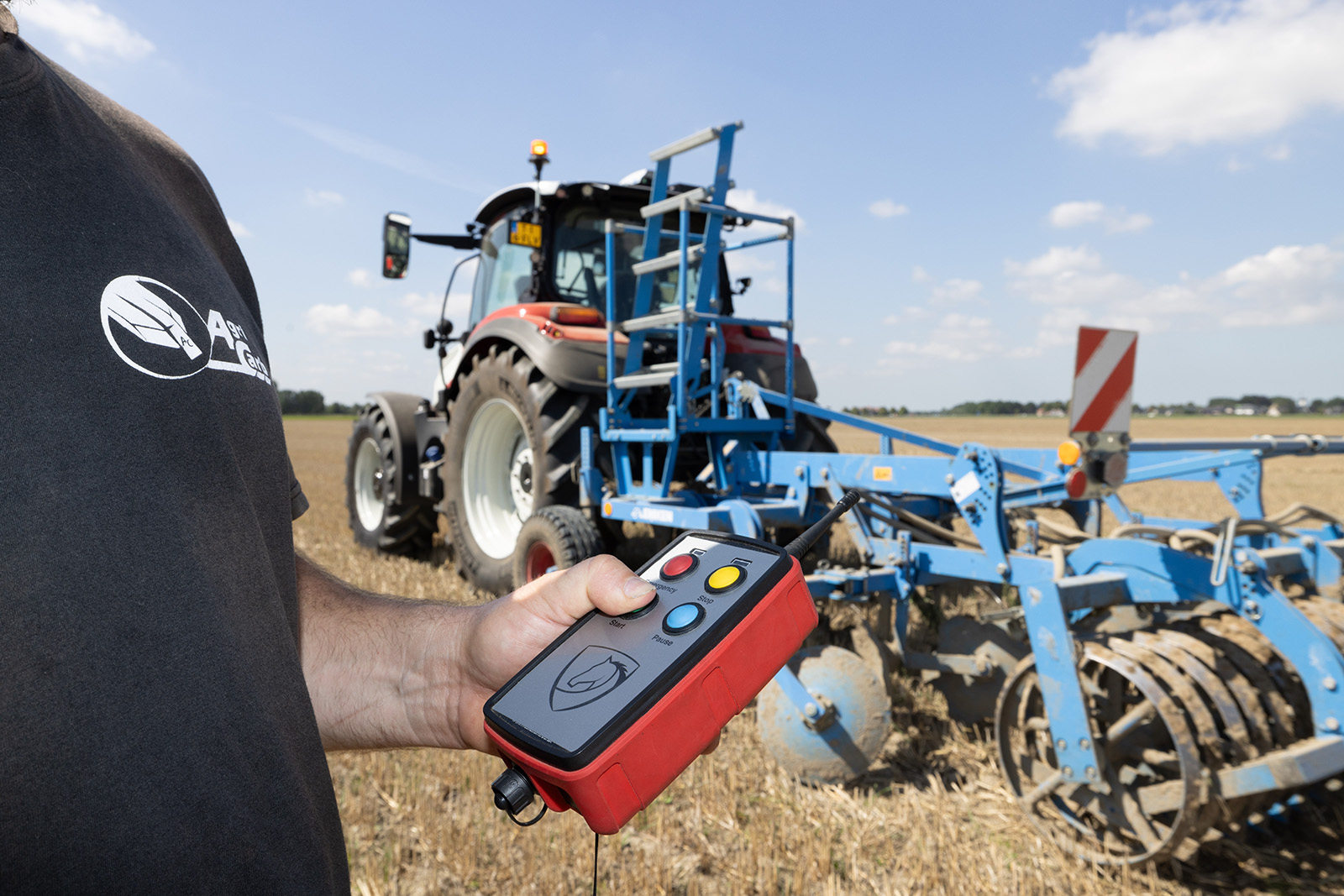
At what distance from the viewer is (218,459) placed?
717mm

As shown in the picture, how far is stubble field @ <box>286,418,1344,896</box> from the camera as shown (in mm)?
2309

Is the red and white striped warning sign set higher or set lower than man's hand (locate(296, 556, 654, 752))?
higher

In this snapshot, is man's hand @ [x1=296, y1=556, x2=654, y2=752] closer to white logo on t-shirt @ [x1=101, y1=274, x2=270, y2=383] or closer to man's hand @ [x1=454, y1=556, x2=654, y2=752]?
man's hand @ [x1=454, y1=556, x2=654, y2=752]

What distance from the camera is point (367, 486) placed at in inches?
286

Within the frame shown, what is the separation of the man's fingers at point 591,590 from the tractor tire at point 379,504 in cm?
552

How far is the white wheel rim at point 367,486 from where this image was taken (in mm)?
7004

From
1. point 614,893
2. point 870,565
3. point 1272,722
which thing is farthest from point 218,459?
point 870,565

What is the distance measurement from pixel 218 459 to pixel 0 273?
200mm

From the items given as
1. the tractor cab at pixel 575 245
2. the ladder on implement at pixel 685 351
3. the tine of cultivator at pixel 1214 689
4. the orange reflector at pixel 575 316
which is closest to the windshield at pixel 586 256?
the tractor cab at pixel 575 245

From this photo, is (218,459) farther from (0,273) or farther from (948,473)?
(948,473)

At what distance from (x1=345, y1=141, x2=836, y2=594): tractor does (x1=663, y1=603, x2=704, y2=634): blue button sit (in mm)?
3188

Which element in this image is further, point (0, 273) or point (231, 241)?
point (231, 241)

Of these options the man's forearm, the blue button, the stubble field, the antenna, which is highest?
the antenna

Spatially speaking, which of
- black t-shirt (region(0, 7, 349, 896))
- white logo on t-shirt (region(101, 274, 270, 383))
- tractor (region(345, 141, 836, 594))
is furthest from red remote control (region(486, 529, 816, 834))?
tractor (region(345, 141, 836, 594))
